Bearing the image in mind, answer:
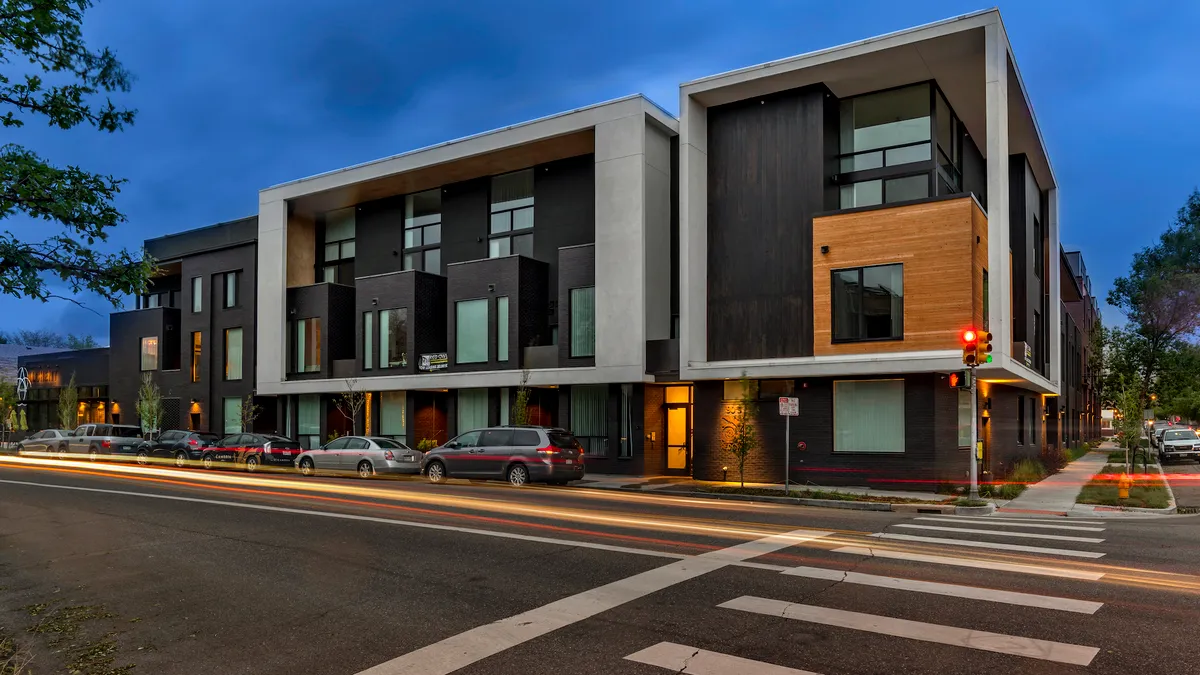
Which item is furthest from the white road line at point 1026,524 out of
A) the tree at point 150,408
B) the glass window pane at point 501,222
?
the tree at point 150,408

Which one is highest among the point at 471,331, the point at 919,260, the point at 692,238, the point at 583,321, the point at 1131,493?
the point at 692,238

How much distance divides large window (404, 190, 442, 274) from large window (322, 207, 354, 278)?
3962 millimetres

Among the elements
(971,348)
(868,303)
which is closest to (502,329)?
(868,303)

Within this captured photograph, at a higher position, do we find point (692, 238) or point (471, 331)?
point (692, 238)

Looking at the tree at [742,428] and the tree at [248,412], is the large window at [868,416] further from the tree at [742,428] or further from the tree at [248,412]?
the tree at [248,412]

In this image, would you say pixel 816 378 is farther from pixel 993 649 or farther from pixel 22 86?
pixel 22 86

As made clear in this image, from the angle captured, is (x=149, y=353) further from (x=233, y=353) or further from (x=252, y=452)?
(x=252, y=452)

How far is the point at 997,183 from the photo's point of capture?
23.0m

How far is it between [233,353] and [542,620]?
3828 centimetres

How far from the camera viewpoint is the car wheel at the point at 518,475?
918 inches

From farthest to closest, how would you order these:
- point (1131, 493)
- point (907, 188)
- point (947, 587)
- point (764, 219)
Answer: point (764, 219) → point (907, 188) → point (1131, 493) → point (947, 587)

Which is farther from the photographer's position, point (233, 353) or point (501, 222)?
point (233, 353)

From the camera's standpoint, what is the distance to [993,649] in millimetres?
6801

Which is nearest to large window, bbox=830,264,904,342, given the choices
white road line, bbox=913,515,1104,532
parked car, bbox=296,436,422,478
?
white road line, bbox=913,515,1104,532
